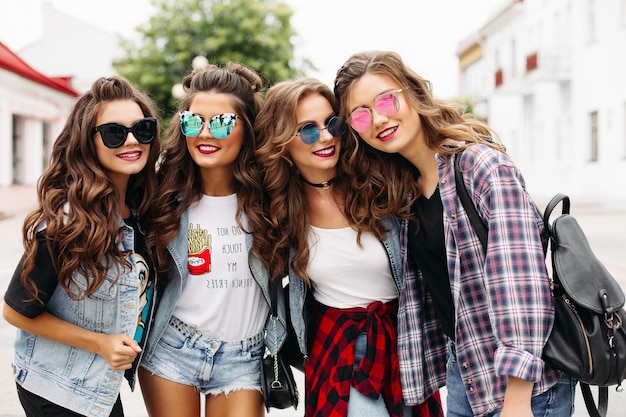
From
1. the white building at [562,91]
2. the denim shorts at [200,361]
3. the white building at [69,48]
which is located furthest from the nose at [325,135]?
the white building at [69,48]

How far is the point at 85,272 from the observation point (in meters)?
2.64

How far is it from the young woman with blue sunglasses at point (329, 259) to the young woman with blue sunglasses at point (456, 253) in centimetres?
10

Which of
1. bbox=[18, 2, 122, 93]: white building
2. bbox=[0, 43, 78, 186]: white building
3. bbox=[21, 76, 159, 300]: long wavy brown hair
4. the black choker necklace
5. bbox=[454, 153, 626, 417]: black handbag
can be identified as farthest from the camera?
bbox=[18, 2, 122, 93]: white building

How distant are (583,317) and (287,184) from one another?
4.96 feet

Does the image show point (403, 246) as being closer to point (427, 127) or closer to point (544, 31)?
point (427, 127)

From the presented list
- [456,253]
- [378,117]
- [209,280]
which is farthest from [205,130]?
[456,253]

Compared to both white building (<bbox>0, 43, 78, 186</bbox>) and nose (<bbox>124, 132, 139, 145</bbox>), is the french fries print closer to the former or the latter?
nose (<bbox>124, 132, 139, 145</bbox>)

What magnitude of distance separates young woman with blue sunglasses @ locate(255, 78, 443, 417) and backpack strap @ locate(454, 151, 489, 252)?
60 centimetres

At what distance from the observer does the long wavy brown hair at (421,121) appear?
9.12 feet

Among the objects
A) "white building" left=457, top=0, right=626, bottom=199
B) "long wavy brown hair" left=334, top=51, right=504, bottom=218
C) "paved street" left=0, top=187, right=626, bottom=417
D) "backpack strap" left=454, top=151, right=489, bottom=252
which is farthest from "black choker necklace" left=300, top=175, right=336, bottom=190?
"white building" left=457, top=0, right=626, bottom=199

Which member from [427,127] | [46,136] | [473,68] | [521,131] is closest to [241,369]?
[427,127]

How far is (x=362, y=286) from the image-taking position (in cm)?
305

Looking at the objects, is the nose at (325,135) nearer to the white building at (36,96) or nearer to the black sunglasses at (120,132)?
the black sunglasses at (120,132)

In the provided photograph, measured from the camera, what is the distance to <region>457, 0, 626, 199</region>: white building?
792 inches
